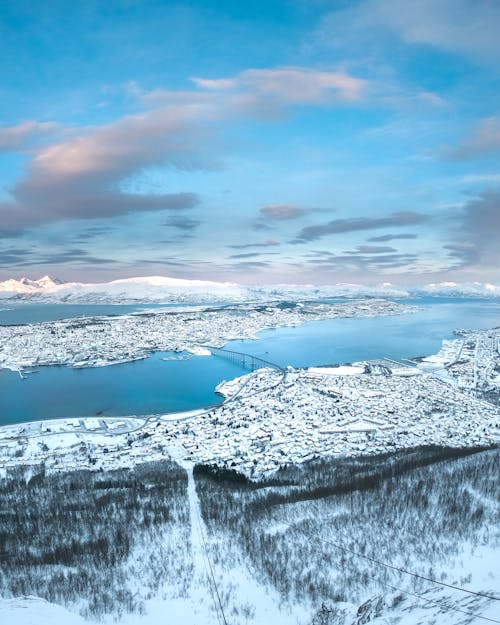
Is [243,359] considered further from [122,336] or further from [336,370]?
[122,336]

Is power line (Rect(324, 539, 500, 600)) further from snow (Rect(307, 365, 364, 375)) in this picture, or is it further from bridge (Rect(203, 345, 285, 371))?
bridge (Rect(203, 345, 285, 371))

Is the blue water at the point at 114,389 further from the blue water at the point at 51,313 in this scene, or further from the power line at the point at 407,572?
the blue water at the point at 51,313

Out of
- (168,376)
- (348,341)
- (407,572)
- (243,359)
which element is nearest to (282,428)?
(407,572)

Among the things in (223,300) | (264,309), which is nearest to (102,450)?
(264,309)

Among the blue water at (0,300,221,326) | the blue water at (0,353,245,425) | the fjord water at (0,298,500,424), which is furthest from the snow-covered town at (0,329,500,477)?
the blue water at (0,300,221,326)

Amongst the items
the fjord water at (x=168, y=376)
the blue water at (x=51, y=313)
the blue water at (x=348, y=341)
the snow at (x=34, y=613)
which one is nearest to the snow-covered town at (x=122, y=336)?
the fjord water at (x=168, y=376)

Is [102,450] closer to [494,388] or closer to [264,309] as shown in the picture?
[494,388]
